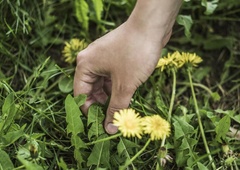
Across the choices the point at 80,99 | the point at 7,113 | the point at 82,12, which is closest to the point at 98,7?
the point at 82,12

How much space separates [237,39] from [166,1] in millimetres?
808

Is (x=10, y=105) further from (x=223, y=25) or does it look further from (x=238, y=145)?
(x=223, y=25)

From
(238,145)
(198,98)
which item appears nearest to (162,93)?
(198,98)

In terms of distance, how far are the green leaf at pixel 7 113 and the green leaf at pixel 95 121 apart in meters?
0.22

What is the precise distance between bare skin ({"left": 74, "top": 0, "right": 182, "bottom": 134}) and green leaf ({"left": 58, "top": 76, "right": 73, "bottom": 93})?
303 millimetres

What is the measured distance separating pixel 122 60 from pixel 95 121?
235 millimetres

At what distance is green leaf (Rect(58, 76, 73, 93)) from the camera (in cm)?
169

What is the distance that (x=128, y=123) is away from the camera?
1270 mm

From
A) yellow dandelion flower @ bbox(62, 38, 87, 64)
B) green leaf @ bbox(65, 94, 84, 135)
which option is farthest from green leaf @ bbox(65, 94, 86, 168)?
yellow dandelion flower @ bbox(62, 38, 87, 64)

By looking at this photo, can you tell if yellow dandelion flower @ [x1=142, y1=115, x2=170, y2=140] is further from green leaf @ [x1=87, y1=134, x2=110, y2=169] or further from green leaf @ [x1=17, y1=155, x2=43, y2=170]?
green leaf @ [x1=17, y1=155, x2=43, y2=170]

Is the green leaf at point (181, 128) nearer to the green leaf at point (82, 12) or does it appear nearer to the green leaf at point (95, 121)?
the green leaf at point (95, 121)

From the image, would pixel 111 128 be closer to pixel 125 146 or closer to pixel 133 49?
pixel 125 146

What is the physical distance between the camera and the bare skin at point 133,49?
129 centimetres

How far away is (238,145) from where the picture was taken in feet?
5.18
